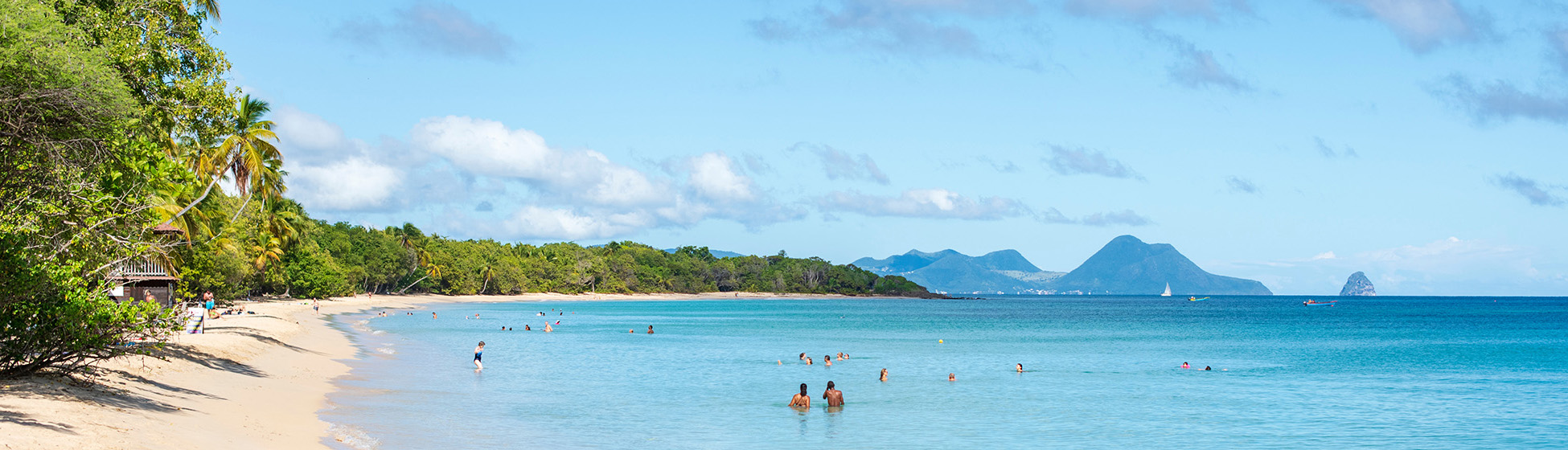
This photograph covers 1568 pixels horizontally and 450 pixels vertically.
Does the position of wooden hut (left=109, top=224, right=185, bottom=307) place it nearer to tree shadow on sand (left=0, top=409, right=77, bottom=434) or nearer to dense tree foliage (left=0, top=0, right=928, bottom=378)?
dense tree foliage (left=0, top=0, right=928, bottom=378)

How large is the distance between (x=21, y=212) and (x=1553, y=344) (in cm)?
8353

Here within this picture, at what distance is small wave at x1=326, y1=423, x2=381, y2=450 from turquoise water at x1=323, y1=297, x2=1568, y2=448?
0.10 m

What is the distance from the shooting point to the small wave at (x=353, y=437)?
1923cm

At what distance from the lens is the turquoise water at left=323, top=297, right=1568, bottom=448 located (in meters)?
24.1

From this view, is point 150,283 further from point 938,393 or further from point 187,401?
point 938,393

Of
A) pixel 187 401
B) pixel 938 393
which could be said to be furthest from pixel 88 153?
pixel 938 393

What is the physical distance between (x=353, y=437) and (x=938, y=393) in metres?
19.6

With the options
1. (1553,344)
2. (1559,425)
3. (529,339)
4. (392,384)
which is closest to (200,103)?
(392,384)

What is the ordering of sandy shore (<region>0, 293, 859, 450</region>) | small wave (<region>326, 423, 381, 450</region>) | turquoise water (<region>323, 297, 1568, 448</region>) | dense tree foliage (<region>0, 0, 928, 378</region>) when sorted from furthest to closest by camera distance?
1. turquoise water (<region>323, 297, 1568, 448</region>)
2. small wave (<region>326, 423, 381, 450</region>)
3. sandy shore (<region>0, 293, 859, 450</region>)
4. dense tree foliage (<region>0, 0, 928, 378</region>)

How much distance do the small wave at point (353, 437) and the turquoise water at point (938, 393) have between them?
101 millimetres

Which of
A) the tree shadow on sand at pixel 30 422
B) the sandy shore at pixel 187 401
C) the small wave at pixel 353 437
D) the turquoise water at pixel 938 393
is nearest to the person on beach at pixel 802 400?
the turquoise water at pixel 938 393

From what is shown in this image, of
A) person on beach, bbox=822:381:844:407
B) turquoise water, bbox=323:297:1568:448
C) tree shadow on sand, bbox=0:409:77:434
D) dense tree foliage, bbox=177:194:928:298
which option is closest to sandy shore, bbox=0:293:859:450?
tree shadow on sand, bbox=0:409:77:434

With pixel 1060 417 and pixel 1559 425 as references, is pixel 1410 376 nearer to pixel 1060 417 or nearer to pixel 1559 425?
pixel 1559 425

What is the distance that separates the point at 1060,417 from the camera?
28.5 m
